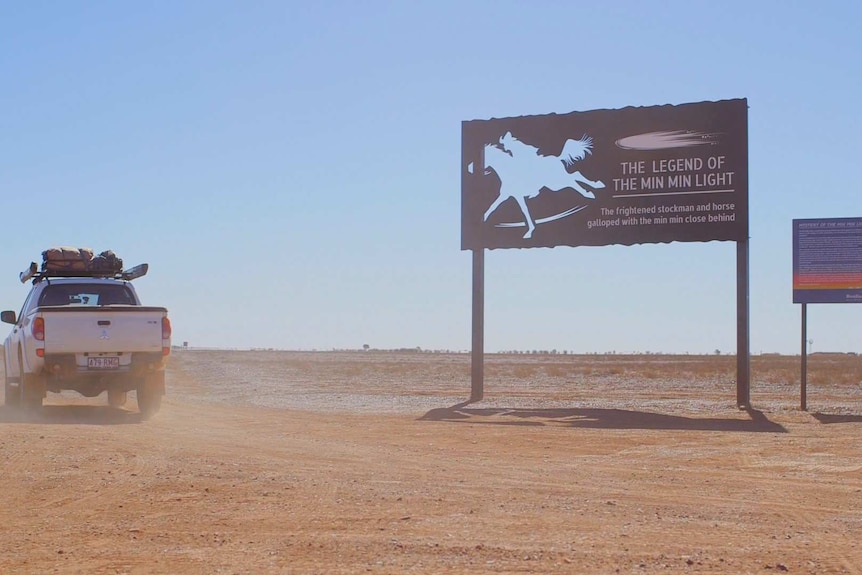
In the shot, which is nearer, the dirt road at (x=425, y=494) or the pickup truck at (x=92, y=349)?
the dirt road at (x=425, y=494)

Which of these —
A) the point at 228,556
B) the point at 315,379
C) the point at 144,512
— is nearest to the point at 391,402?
the point at 315,379

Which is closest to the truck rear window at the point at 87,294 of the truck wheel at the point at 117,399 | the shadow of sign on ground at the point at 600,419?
the truck wheel at the point at 117,399

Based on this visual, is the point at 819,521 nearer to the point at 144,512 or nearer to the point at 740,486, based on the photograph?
the point at 740,486

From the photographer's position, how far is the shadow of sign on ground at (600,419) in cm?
1692

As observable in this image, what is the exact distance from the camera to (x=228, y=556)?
22.1 feet

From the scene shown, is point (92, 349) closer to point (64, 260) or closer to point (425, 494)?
point (64, 260)

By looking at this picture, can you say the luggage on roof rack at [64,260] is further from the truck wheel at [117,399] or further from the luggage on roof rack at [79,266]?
the truck wheel at [117,399]

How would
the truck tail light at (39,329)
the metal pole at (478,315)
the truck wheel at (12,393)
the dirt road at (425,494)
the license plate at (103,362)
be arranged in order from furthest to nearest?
the metal pole at (478,315) < the truck wheel at (12,393) < the license plate at (103,362) < the truck tail light at (39,329) < the dirt road at (425,494)

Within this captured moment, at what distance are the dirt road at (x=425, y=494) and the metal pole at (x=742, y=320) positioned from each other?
290 cm

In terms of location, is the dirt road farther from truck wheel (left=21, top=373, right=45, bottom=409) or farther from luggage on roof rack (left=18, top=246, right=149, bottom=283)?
luggage on roof rack (left=18, top=246, right=149, bottom=283)

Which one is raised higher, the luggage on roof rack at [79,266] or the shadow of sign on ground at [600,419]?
the luggage on roof rack at [79,266]

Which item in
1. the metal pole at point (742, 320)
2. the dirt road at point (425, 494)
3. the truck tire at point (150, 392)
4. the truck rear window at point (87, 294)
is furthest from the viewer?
the metal pole at point (742, 320)

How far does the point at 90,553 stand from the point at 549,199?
56.9ft

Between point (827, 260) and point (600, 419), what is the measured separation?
640cm
